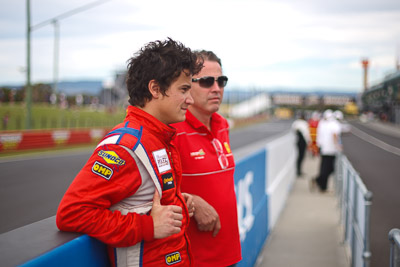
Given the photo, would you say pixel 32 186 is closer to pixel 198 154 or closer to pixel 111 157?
pixel 198 154

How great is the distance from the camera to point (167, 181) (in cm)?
188

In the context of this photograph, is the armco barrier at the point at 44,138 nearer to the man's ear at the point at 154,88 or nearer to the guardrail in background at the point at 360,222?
the guardrail in background at the point at 360,222

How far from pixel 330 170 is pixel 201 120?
7.91 meters

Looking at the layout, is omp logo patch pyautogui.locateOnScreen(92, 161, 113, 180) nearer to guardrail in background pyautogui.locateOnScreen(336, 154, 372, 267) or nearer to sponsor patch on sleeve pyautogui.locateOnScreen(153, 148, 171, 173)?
sponsor patch on sleeve pyautogui.locateOnScreen(153, 148, 171, 173)

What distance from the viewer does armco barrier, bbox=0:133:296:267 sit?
155cm

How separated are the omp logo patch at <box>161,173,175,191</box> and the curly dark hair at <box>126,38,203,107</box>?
348 millimetres

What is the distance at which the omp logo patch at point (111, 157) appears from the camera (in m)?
1.65

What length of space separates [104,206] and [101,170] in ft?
0.47

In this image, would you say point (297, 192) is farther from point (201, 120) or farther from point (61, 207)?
point (61, 207)

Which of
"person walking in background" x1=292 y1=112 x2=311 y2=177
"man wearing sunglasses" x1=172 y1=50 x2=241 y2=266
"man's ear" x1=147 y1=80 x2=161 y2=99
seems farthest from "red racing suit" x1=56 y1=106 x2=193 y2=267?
"person walking in background" x1=292 y1=112 x2=311 y2=177

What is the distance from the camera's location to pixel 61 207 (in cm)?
162

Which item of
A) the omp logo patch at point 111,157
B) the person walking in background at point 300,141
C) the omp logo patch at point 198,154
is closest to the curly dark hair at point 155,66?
the omp logo patch at point 111,157

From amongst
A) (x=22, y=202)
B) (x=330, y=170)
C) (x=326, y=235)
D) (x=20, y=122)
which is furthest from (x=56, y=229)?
(x=20, y=122)

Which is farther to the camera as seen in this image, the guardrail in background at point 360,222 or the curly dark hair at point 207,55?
the guardrail in background at point 360,222
